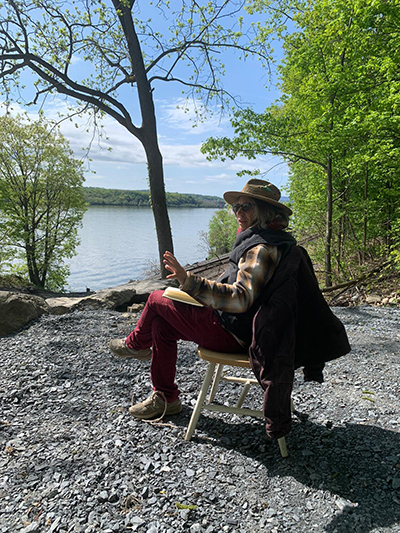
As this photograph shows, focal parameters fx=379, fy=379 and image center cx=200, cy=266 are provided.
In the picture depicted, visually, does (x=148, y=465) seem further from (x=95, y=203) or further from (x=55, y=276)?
(x=95, y=203)

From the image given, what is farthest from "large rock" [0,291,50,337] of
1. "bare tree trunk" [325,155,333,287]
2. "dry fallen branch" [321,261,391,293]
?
"bare tree trunk" [325,155,333,287]

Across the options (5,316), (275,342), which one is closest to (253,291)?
(275,342)

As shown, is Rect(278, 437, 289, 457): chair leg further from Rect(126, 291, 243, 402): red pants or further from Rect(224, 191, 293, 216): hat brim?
Rect(224, 191, 293, 216): hat brim

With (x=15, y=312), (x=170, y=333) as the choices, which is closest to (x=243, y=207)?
(x=170, y=333)

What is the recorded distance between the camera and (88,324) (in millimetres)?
5348

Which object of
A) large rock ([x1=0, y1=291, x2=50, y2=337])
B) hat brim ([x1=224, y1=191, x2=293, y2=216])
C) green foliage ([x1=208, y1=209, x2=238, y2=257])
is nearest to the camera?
hat brim ([x1=224, y1=191, x2=293, y2=216])

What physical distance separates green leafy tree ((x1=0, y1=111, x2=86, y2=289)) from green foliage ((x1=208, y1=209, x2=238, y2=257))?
58.6 feet

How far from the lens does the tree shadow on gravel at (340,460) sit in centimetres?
195

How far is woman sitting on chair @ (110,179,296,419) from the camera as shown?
2.17 m

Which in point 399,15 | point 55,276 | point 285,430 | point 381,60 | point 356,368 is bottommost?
point 55,276

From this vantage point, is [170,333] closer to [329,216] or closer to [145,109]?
[145,109]

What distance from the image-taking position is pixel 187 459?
248cm

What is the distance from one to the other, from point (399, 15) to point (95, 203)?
5631 centimetres

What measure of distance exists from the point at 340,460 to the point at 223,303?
1282 mm
